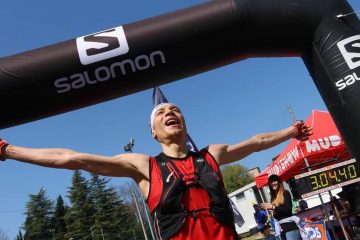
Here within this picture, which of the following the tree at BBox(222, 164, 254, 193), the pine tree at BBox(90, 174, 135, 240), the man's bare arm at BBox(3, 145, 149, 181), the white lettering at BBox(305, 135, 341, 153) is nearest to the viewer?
the man's bare arm at BBox(3, 145, 149, 181)

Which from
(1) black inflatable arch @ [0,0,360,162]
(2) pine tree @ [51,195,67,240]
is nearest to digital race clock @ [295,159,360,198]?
(1) black inflatable arch @ [0,0,360,162]

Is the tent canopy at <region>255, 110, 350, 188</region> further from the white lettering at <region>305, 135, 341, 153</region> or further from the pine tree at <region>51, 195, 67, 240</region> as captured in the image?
the pine tree at <region>51, 195, 67, 240</region>

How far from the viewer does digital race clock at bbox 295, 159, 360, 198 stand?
6643 mm

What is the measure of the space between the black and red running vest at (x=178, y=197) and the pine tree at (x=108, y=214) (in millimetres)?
47630

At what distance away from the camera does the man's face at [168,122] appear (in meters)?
2.75

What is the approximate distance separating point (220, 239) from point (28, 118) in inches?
90.0

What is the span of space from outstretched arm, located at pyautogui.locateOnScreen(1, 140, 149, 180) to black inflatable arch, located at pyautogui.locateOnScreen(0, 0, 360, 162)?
3.43 ft

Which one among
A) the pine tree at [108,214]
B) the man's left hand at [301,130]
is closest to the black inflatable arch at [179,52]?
the man's left hand at [301,130]

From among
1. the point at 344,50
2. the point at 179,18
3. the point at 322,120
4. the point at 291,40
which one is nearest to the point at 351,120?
the point at 344,50

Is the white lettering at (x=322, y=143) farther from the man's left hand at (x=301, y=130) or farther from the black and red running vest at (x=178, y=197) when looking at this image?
the black and red running vest at (x=178, y=197)

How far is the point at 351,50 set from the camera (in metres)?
3.42

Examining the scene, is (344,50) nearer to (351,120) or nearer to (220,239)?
(351,120)

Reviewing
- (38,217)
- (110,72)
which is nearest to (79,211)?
(38,217)

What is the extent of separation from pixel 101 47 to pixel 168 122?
48.1 inches
